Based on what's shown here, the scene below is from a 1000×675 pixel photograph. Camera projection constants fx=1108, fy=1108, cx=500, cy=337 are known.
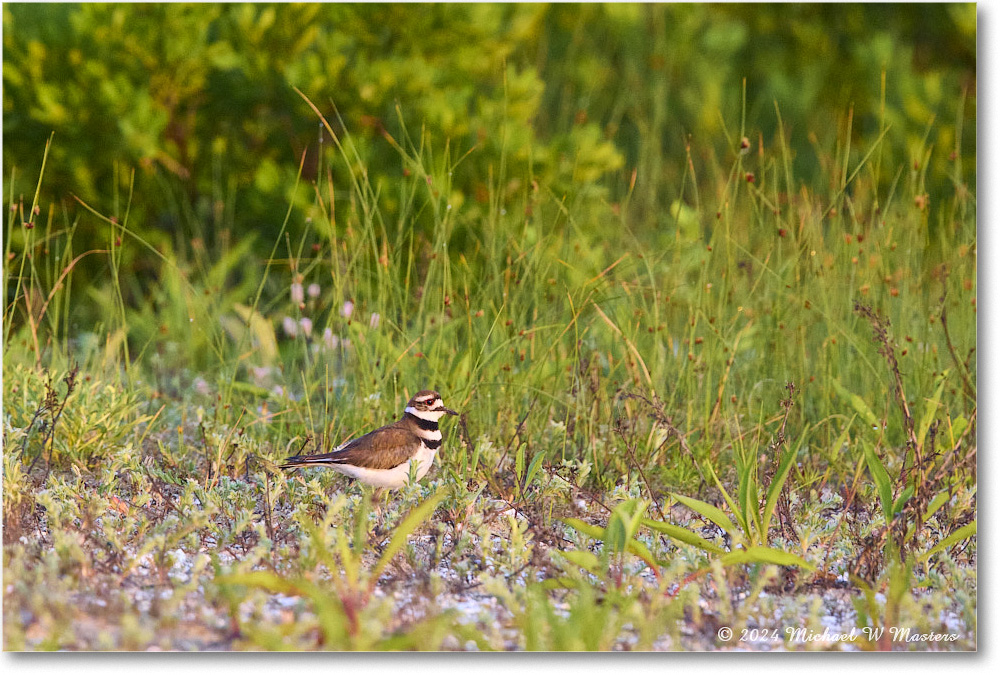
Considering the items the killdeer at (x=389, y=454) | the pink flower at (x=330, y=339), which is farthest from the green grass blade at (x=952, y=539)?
the pink flower at (x=330, y=339)

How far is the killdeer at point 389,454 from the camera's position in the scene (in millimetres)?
3682

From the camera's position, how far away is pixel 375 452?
370cm

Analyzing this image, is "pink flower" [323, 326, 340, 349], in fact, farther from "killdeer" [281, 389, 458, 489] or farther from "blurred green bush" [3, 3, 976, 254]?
"blurred green bush" [3, 3, 976, 254]

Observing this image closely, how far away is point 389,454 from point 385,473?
65 millimetres

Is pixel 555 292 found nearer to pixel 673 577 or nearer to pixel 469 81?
pixel 469 81

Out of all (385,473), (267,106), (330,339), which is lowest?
(385,473)

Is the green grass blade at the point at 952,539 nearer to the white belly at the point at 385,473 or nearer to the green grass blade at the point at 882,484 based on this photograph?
the green grass blade at the point at 882,484

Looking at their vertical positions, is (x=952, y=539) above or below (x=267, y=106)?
below

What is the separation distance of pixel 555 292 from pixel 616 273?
0.94ft

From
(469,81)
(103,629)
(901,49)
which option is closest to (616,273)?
(469,81)

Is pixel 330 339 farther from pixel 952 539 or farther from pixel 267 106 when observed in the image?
pixel 952 539

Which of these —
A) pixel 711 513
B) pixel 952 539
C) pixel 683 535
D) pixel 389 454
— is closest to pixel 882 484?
pixel 952 539

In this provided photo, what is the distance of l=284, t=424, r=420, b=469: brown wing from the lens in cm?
368

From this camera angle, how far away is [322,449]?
4109 mm
